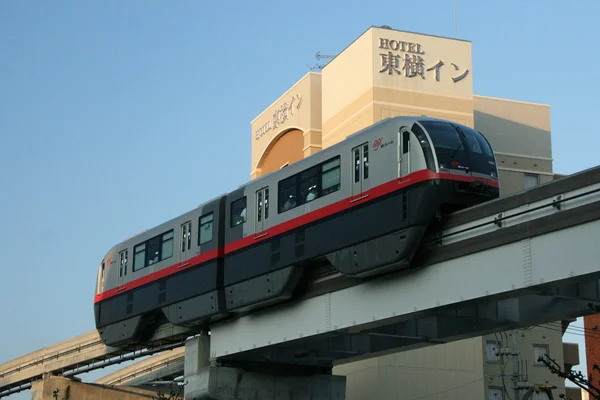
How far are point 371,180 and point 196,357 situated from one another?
11.9 meters

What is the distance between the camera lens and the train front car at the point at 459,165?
21.3m

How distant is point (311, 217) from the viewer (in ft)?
81.4

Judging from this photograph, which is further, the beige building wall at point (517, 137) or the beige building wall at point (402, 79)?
the beige building wall at point (517, 137)

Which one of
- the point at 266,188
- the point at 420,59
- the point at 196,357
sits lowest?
the point at 196,357

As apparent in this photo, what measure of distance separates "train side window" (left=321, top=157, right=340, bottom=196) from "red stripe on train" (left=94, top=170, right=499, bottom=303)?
1.56ft

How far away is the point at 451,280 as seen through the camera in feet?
68.9

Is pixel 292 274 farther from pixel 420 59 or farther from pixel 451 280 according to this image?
pixel 420 59

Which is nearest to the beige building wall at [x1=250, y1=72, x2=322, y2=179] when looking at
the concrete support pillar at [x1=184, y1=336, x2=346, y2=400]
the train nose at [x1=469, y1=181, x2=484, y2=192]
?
the concrete support pillar at [x1=184, y1=336, x2=346, y2=400]

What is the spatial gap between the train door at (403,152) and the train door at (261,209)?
20.1 feet

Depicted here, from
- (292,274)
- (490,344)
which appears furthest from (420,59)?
(292,274)

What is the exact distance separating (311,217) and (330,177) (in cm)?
117

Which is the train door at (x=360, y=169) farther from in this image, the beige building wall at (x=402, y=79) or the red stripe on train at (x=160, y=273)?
the beige building wall at (x=402, y=79)

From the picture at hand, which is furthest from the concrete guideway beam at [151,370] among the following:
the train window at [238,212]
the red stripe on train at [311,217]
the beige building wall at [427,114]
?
the train window at [238,212]

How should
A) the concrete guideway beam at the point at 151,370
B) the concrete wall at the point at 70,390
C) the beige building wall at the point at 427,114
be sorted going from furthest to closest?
the concrete guideway beam at the point at 151,370 → the concrete wall at the point at 70,390 → the beige building wall at the point at 427,114
